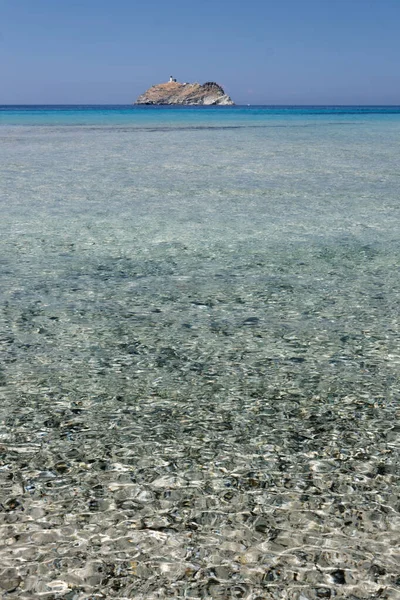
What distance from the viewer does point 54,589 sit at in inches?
111

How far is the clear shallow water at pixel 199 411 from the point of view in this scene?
9.81 ft

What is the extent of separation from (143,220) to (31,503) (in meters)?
8.24

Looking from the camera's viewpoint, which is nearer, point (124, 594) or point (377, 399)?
point (124, 594)

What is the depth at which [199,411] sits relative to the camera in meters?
4.49

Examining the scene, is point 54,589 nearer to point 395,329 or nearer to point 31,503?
point 31,503

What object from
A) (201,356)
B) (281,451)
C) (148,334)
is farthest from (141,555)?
(148,334)

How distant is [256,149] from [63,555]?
2492 cm

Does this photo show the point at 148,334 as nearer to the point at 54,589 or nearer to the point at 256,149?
the point at 54,589

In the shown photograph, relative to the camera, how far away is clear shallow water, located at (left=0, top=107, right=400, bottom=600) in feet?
9.81

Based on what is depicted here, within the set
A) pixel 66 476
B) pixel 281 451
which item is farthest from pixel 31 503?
pixel 281 451

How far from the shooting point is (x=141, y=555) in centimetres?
302

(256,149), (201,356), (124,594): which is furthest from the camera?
(256,149)

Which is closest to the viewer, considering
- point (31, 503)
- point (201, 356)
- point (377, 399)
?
point (31, 503)

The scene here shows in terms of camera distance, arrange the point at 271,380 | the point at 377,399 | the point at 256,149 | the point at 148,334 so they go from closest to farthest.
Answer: the point at 377,399 → the point at 271,380 → the point at 148,334 → the point at 256,149
